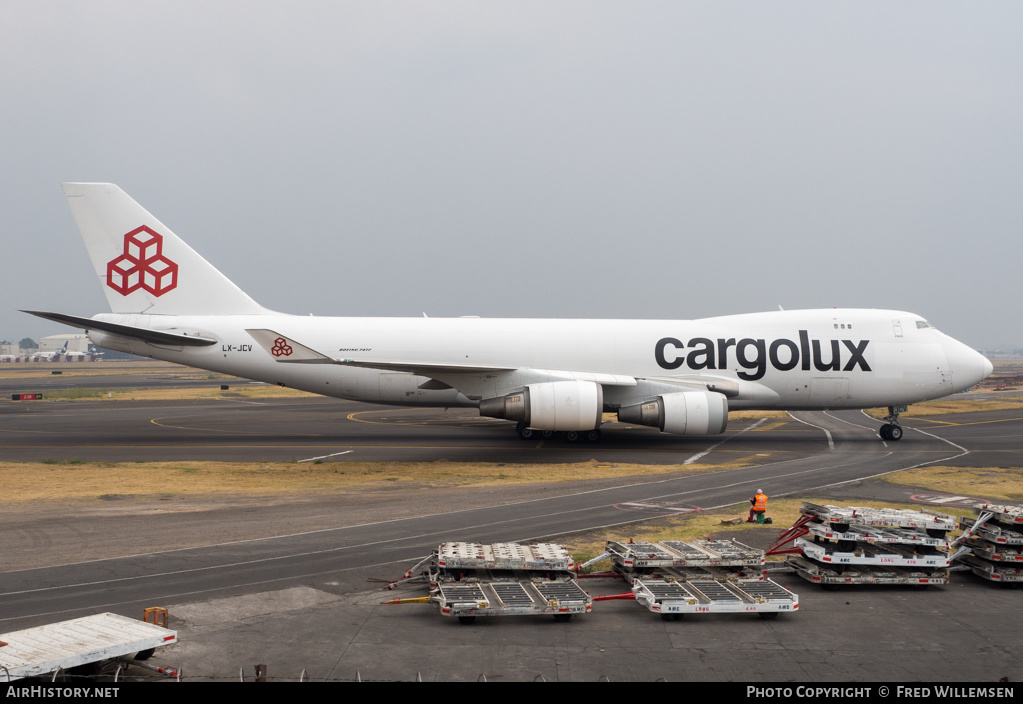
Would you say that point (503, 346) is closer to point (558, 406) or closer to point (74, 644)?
point (558, 406)

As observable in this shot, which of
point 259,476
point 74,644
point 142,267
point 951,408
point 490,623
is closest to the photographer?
point 74,644

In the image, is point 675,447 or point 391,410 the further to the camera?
point 391,410

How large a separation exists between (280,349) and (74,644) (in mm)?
18663

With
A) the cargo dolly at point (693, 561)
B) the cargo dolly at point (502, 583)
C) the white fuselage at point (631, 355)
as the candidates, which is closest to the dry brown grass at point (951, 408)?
the white fuselage at point (631, 355)

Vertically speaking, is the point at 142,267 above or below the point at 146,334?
above

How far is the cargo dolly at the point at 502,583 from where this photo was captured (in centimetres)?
927

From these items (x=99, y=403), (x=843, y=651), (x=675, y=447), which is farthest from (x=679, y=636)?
(x=99, y=403)

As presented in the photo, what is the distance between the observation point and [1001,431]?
113 feet

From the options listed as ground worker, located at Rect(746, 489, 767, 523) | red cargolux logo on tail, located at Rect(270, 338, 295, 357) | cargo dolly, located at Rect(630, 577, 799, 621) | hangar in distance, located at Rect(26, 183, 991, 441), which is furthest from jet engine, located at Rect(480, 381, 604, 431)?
cargo dolly, located at Rect(630, 577, 799, 621)

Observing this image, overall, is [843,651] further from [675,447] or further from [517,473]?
[675,447]

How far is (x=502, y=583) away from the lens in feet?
33.6

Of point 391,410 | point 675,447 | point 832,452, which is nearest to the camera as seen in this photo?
point 832,452

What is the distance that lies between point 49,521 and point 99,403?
134 feet

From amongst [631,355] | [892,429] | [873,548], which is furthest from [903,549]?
[892,429]
